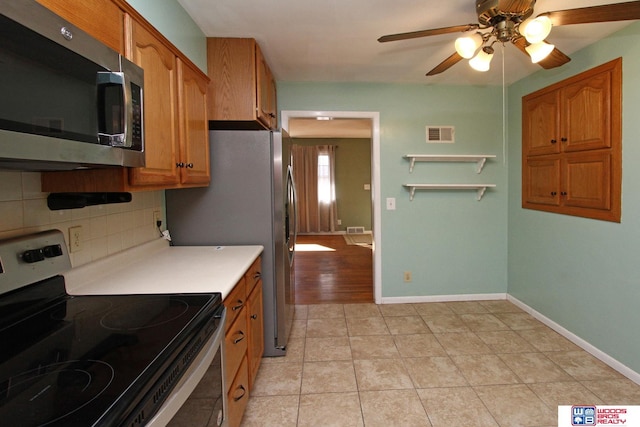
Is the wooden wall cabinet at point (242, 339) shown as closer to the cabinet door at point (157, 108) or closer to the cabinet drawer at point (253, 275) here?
the cabinet drawer at point (253, 275)

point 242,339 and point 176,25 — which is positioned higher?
point 176,25

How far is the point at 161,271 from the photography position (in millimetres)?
1681

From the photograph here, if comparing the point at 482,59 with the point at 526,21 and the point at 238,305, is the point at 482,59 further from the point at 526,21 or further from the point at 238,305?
the point at 238,305

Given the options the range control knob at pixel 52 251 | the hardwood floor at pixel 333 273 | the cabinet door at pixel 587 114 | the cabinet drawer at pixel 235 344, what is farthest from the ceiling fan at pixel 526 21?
the hardwood floor at pixel 333 273

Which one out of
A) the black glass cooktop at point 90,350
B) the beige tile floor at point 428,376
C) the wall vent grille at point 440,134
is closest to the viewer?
the black glass cooktop at point 90,350

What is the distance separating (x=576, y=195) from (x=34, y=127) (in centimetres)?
320

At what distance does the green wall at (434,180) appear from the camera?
3379mm

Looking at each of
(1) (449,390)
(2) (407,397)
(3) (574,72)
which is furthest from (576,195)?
(2) (407,397)

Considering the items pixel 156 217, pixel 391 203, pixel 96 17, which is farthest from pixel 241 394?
pixel 391 203

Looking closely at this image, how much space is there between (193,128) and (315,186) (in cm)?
596

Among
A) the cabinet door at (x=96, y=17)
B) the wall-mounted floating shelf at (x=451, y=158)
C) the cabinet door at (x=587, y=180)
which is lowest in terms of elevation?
the cabinet door at (x=587, y=180)

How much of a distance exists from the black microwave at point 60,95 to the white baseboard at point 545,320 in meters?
3.03

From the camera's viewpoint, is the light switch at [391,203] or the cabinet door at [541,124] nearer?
the cabinet door at [541,124]

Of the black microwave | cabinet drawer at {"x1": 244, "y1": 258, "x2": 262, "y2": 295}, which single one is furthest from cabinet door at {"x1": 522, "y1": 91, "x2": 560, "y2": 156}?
the black microwave
